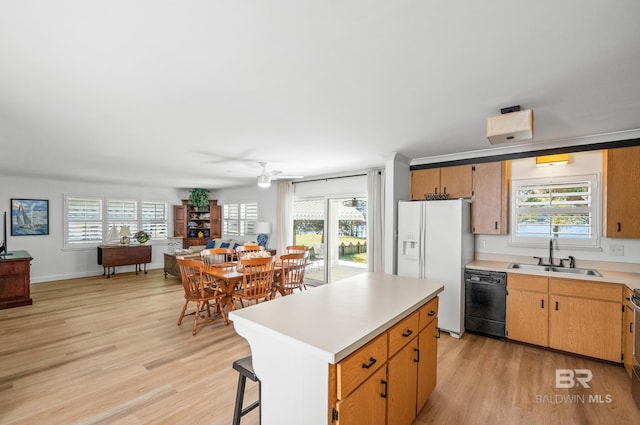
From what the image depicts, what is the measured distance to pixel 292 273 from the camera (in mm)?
4699

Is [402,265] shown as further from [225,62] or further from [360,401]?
[225,62]

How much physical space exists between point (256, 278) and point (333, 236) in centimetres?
240

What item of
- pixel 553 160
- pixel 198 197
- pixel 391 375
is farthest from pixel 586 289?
pixel 198 197

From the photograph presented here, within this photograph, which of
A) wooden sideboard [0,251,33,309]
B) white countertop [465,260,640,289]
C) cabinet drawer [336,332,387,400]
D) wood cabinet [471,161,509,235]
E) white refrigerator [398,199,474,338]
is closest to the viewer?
cabinet drawer [336,332,387,400]

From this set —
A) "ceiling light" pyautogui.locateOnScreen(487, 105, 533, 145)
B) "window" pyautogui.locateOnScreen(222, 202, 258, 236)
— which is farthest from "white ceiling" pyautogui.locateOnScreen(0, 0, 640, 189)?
"window" pyautogui.locateOnScreen(222, 202, 258, 236)

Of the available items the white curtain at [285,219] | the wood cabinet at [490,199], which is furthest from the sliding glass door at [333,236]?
the wood cabinet at [490,199]

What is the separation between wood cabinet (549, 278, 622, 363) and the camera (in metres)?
2.84

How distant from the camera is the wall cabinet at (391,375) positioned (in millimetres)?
1315

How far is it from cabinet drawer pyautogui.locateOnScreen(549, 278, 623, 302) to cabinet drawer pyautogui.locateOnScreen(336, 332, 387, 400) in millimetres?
2626

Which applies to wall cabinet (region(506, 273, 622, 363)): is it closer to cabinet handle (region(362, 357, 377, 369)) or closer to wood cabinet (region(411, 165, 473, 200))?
wood cabinet (region(411, 165, 473, 200))

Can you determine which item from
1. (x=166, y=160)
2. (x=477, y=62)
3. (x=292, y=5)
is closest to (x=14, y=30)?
(x=292, y=5)

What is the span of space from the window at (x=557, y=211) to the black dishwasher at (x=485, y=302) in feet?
2.44

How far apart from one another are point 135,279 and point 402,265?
621 cm

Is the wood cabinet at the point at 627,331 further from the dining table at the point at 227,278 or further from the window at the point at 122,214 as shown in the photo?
the window at the point at 122,214
